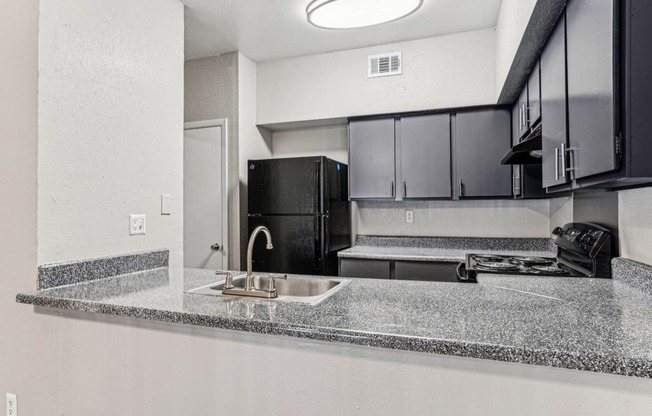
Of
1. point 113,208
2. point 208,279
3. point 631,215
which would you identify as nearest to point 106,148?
point 113,208

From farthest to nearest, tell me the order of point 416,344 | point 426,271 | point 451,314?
point 426,271 → point 451,314 → point 416,344

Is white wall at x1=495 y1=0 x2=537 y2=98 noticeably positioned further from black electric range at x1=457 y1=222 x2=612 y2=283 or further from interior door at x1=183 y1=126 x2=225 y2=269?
interior door at x1=183 y1=126 x2=225 y2=269

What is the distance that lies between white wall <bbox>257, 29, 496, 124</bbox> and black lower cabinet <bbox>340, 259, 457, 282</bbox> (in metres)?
1.31

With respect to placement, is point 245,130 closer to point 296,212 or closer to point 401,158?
point 296,212

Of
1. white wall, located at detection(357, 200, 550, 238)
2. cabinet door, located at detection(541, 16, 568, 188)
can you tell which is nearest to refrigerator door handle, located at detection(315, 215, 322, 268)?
→ white wall, located at detection(357, 200, 550, 238)

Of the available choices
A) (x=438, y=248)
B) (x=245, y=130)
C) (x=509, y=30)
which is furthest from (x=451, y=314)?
(x=245, y=130)

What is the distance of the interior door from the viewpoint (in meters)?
3.38

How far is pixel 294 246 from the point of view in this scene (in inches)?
122

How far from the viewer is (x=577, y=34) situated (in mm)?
1316

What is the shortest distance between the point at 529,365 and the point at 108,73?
7.05 feet

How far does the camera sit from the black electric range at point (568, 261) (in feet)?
6.03

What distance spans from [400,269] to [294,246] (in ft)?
2.86

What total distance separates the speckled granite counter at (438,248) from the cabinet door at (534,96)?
1.08m

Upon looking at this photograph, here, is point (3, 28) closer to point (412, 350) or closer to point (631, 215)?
point (412, 350)
